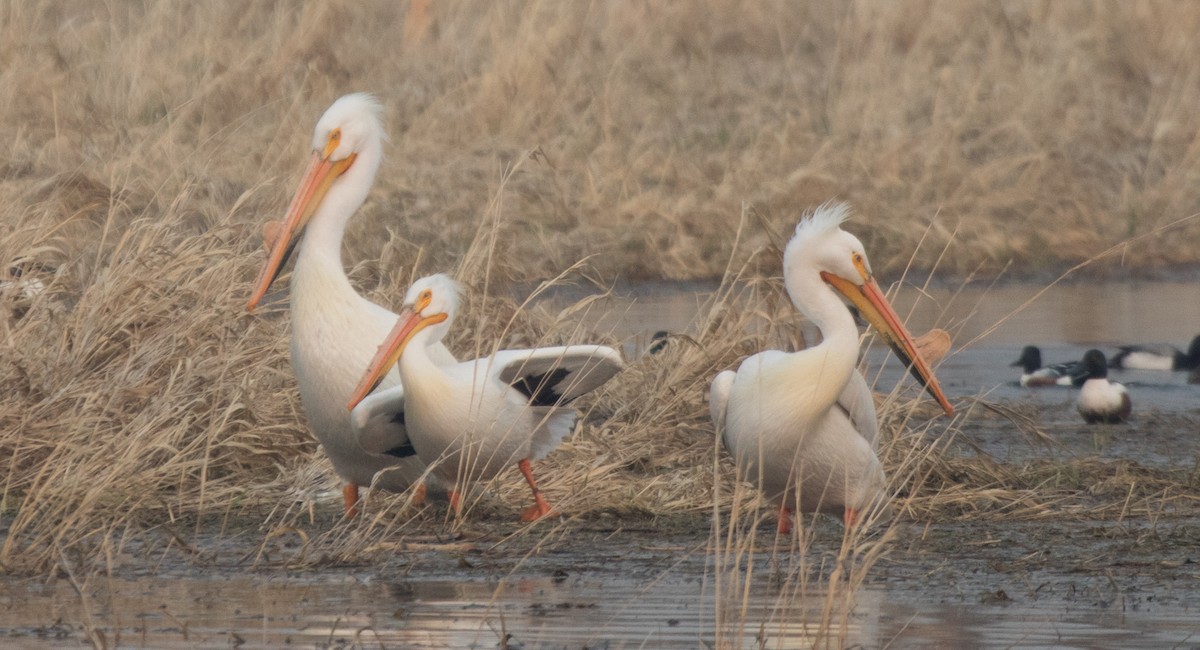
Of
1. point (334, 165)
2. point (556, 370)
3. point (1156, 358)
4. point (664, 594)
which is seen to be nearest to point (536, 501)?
point (556, 370)

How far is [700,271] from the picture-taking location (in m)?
14.1

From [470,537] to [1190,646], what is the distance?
2.31 metres

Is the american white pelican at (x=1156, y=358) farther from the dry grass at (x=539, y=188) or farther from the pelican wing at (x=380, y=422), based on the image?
the pelican wing at (x=380, y=422)

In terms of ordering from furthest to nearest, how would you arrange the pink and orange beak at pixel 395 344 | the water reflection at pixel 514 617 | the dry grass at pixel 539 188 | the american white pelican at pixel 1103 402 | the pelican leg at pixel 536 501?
the american white pelican at pixel 1103 402 → the dry grass at pixel 539 188 → the pelican leg at pixel 536 501 → the pink and orange beak at pixel 395 344 → the water reflection at pixel 514 617

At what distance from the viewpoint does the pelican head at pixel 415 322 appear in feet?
20.2

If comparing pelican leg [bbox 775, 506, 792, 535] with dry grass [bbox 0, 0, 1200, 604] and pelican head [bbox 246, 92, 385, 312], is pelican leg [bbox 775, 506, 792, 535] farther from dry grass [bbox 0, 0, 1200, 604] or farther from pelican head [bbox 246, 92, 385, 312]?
pelican head [bbox 246, 92, 385, 312]

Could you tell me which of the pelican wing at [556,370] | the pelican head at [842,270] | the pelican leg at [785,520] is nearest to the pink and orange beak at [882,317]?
the pelican head at [842,270]

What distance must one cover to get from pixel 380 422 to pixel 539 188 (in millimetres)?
8328

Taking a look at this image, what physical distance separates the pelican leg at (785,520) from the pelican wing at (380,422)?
1.14 meters

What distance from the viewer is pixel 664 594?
5406 mm

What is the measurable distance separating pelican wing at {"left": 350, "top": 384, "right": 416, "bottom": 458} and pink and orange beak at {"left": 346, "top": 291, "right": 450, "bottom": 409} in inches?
1.7

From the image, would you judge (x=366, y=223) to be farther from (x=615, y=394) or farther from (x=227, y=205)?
(x=615, y=394)

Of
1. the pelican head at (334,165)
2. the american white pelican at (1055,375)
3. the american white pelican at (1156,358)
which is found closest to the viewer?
the pelican head at (334,165)

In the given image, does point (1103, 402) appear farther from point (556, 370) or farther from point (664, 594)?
point (664, 594)
